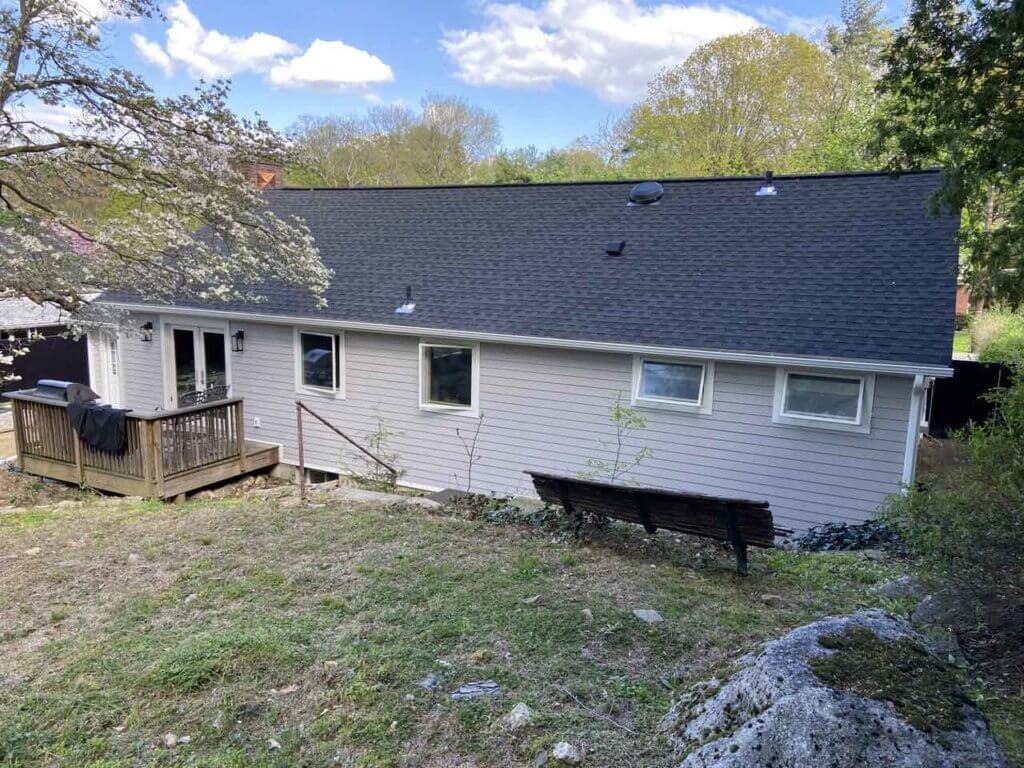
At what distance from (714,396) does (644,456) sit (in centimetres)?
121

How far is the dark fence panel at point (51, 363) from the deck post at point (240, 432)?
8.53 m

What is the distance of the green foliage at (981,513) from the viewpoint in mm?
3455

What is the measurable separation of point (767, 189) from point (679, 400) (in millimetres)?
4151

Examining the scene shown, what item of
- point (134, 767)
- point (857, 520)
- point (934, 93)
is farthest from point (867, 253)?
point (134, 767)

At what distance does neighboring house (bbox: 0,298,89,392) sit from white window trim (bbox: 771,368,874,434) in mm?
15680

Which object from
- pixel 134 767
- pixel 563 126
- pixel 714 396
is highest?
pixel 563 126

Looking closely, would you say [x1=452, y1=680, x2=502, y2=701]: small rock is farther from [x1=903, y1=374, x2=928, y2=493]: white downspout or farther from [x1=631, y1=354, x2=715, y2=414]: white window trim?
[x1=903, y1=374, x2=928, y2=493]: white downspout

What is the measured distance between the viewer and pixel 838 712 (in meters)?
2.06

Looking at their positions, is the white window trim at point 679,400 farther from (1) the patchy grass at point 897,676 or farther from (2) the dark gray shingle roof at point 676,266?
(1) the patchy grass at point 897,676

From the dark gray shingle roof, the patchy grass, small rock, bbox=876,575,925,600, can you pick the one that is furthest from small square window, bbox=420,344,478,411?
the patchy grass

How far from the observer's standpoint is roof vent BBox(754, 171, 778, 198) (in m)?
10.4

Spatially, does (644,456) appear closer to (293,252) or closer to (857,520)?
(857,520)

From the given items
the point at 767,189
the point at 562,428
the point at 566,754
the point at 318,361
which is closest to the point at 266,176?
the point at 318,361

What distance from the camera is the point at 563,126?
35750mm
